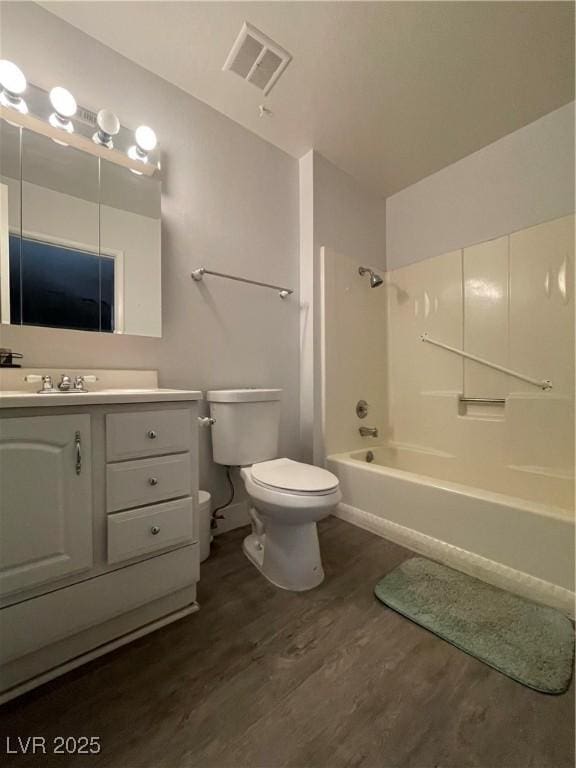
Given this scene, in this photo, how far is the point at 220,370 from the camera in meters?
1.76

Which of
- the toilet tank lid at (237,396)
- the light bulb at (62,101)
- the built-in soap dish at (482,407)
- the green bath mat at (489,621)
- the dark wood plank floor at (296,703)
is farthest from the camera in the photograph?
the built-in soap dish at (482,407)

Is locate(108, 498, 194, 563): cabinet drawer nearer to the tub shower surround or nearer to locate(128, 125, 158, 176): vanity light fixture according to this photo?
the tub shower surround

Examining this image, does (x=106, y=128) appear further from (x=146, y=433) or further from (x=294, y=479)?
(x=294, y=479)

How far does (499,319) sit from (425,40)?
1.43m

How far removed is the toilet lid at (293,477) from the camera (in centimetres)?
123

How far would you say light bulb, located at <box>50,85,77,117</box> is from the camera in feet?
4.11

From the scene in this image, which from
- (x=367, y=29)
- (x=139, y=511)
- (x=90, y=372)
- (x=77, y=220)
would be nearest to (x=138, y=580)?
(x=139, y=511)

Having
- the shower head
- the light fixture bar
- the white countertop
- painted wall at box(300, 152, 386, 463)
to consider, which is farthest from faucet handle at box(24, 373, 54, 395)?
the shower head

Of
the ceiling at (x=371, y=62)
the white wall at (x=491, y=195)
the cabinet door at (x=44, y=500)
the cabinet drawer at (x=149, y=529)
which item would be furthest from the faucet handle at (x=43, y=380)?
the white wall at (x=491, y=195)

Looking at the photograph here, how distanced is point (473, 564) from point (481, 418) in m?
0.95

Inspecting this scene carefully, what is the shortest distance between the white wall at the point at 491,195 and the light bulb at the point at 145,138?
181 cm

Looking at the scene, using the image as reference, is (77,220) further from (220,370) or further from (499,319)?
(499,319)

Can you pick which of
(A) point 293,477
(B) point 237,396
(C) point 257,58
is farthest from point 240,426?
(C) point 257,58

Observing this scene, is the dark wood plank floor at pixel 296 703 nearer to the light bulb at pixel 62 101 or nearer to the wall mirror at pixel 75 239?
the wall mirror at pixel 75 239
